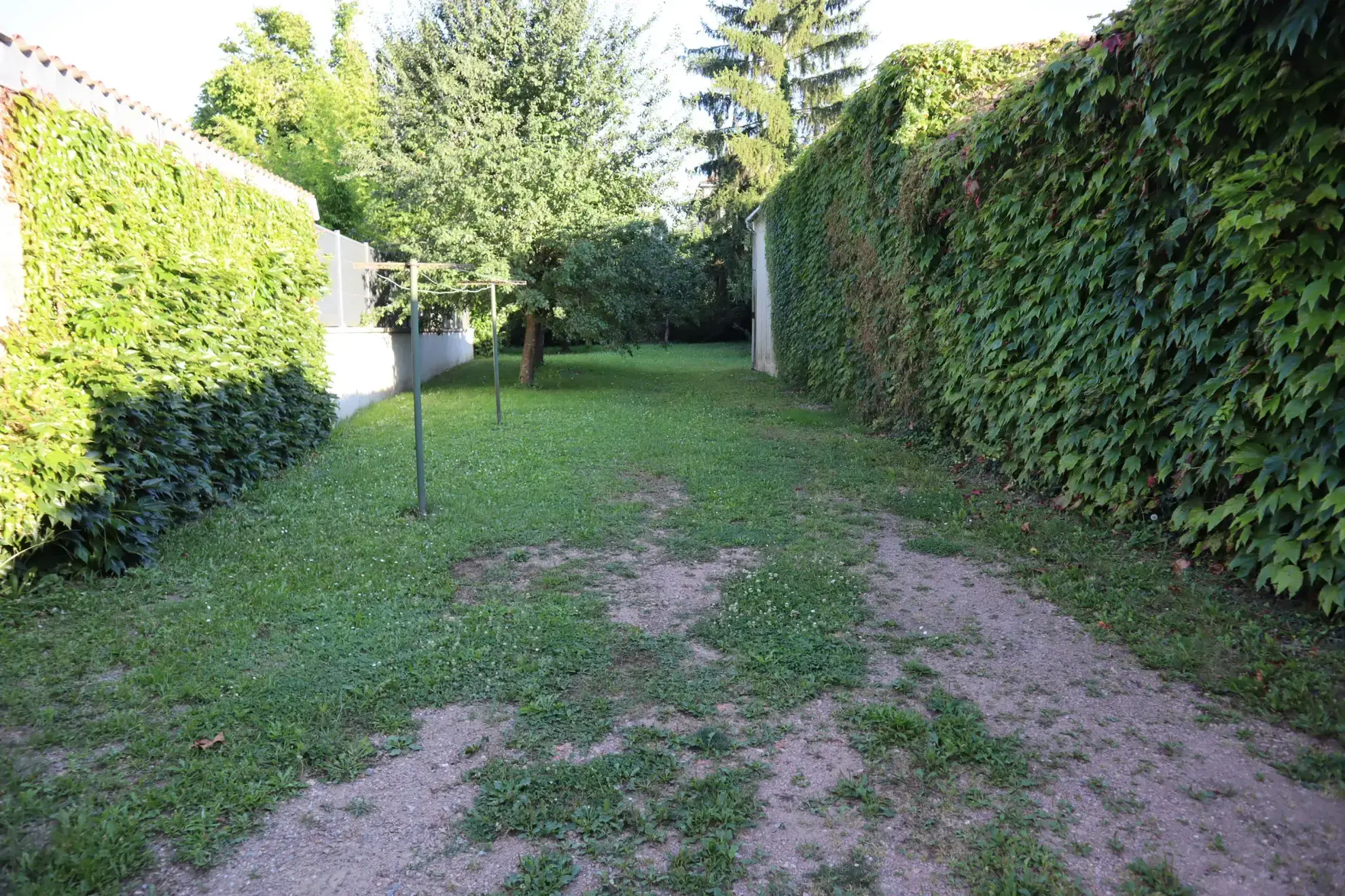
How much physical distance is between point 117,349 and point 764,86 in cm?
2614

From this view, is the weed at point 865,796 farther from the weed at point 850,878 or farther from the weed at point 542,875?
the weed at point 542,875

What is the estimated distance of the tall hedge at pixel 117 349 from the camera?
13.3 feet

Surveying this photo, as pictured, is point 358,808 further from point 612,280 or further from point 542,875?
point 612,280

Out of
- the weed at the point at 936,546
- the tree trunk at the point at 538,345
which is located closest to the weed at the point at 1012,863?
the weed at the point at 936,546

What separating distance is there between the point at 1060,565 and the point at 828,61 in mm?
26983

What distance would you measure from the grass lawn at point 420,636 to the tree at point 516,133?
26.0ft

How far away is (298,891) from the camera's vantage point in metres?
2.07

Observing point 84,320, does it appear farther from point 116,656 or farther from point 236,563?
point 116,656

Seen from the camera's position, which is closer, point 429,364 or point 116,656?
point 116,656

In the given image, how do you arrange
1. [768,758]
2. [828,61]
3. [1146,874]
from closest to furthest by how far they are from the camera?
[1146,874]
[768,758]
[828,61]

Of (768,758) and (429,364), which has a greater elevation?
(429,364)

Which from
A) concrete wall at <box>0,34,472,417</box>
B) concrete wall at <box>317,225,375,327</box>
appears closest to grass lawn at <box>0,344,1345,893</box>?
concrete wall at <box>0,34,472,417</box>

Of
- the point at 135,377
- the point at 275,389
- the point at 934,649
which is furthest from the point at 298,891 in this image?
the point at 275,389

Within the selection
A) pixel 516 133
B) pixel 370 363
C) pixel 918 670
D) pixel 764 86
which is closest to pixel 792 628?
pixel 918 670
